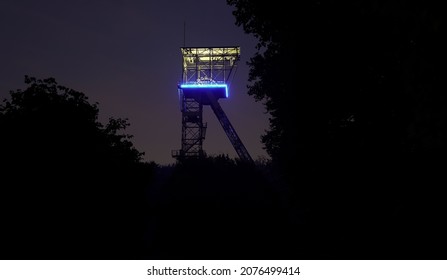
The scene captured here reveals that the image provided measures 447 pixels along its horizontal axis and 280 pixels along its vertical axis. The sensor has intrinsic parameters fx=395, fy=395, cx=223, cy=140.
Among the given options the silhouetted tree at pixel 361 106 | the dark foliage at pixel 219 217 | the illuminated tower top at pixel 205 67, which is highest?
the illuminated tower top at pixel 205 67

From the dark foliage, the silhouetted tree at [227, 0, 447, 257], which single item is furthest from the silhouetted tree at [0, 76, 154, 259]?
the silhouetted tree at [227, 0, 447, 257]

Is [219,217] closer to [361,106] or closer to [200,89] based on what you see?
[361,106]

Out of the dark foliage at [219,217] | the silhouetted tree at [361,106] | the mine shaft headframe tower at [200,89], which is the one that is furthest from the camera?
the mine shaft headframe tower at [200,89]

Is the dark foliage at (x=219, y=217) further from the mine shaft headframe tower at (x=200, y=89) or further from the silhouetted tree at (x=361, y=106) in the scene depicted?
the mine shaft headframe tower at (x=200, y=89)

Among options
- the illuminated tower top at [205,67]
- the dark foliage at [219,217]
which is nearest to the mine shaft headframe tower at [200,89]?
the illuminated tower top at [205,67]

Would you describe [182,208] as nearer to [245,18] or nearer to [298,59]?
[298,59]

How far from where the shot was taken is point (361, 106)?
1355 cm

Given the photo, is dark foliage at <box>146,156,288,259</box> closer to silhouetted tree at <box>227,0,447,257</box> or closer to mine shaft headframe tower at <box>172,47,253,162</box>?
silhouetted tree at <box>227,0,447,257</box>

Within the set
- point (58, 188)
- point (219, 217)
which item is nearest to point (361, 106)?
point (219, 217)

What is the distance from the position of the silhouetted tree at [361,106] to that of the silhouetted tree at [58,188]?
7635 mm

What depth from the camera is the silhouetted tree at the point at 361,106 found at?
28.4 ft

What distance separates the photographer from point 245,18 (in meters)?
17.7

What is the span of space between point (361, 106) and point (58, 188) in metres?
10.5

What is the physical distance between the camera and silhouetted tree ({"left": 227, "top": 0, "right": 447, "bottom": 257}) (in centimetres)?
865
